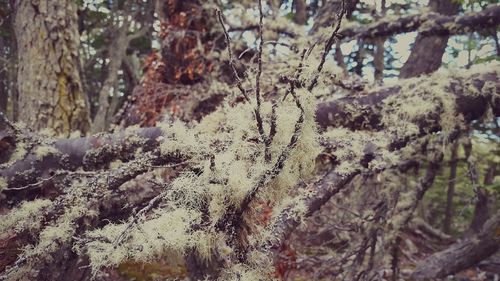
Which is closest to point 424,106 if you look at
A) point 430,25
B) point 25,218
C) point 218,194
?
point 430,25

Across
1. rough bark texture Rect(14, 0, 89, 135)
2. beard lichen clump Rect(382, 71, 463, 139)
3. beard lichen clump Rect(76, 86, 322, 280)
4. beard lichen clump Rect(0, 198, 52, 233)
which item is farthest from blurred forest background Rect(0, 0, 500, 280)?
beard lichen clump Rect(76, 86, 322, 280)

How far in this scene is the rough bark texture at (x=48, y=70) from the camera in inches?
153

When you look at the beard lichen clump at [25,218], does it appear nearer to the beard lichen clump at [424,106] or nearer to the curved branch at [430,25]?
the beard lichen clump at [424,106]

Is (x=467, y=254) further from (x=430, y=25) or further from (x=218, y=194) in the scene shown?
(x=218, y=194)

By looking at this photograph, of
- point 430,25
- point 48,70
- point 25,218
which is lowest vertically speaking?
point 25,218

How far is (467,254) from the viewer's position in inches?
169

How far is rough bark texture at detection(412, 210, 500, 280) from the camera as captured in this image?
4215 millimetres

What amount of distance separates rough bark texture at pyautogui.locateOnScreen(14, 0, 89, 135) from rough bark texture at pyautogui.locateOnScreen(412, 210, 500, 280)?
11.6 ft

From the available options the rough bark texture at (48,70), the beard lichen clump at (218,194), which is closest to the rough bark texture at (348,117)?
the beard lichen clump at (218,194)

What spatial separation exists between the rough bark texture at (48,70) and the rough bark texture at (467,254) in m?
3.54

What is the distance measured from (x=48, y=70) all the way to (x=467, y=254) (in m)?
4.24

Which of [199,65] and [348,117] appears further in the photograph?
[199,65]

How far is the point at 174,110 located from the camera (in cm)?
443

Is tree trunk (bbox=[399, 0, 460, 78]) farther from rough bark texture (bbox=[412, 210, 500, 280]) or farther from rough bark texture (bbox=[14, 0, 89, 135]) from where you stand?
rough bark texture (bbox=[14, 0, 89, 135])
